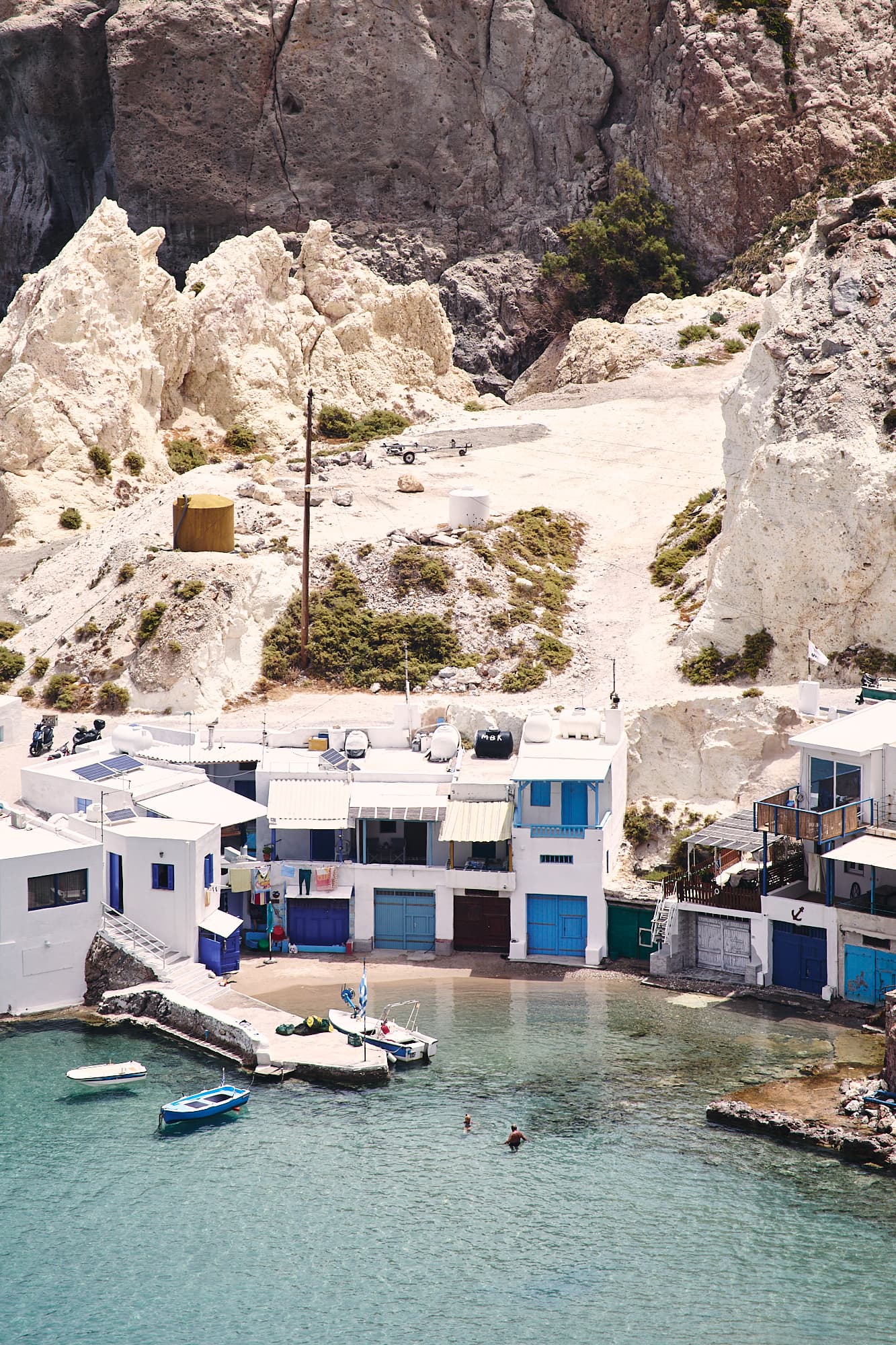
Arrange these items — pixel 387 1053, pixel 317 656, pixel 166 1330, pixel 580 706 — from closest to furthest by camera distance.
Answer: pixel 166 1330
pixel 387 1053
pixel 580 706
pixel 317 656

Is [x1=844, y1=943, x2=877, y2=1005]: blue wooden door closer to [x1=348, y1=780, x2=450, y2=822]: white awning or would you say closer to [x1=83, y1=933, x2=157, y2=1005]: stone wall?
[x1=348, y1=780, x2=450, y2=822]: white awning

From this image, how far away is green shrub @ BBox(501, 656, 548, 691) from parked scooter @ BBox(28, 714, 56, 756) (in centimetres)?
1667

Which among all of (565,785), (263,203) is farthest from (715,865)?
(263,203)

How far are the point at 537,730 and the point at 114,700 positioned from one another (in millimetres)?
17978

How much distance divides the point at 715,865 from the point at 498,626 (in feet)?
62.6

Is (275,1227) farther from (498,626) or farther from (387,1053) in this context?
(498,626)

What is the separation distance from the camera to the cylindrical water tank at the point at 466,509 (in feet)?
257

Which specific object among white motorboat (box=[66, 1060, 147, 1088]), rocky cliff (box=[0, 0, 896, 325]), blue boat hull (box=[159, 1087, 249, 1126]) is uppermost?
rocky cliff (box=[0, 0, 896, 325])

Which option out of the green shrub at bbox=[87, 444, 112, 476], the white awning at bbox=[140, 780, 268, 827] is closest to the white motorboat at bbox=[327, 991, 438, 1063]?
the white awning at bbox=[140, 780, 268, 827]

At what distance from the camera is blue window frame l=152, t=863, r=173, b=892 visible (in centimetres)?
5366

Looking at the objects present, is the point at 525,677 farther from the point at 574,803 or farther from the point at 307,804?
the point at 307,804

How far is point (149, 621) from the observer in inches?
2773

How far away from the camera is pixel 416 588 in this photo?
73.9m

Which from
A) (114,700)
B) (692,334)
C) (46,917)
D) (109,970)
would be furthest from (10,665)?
(692,334)
